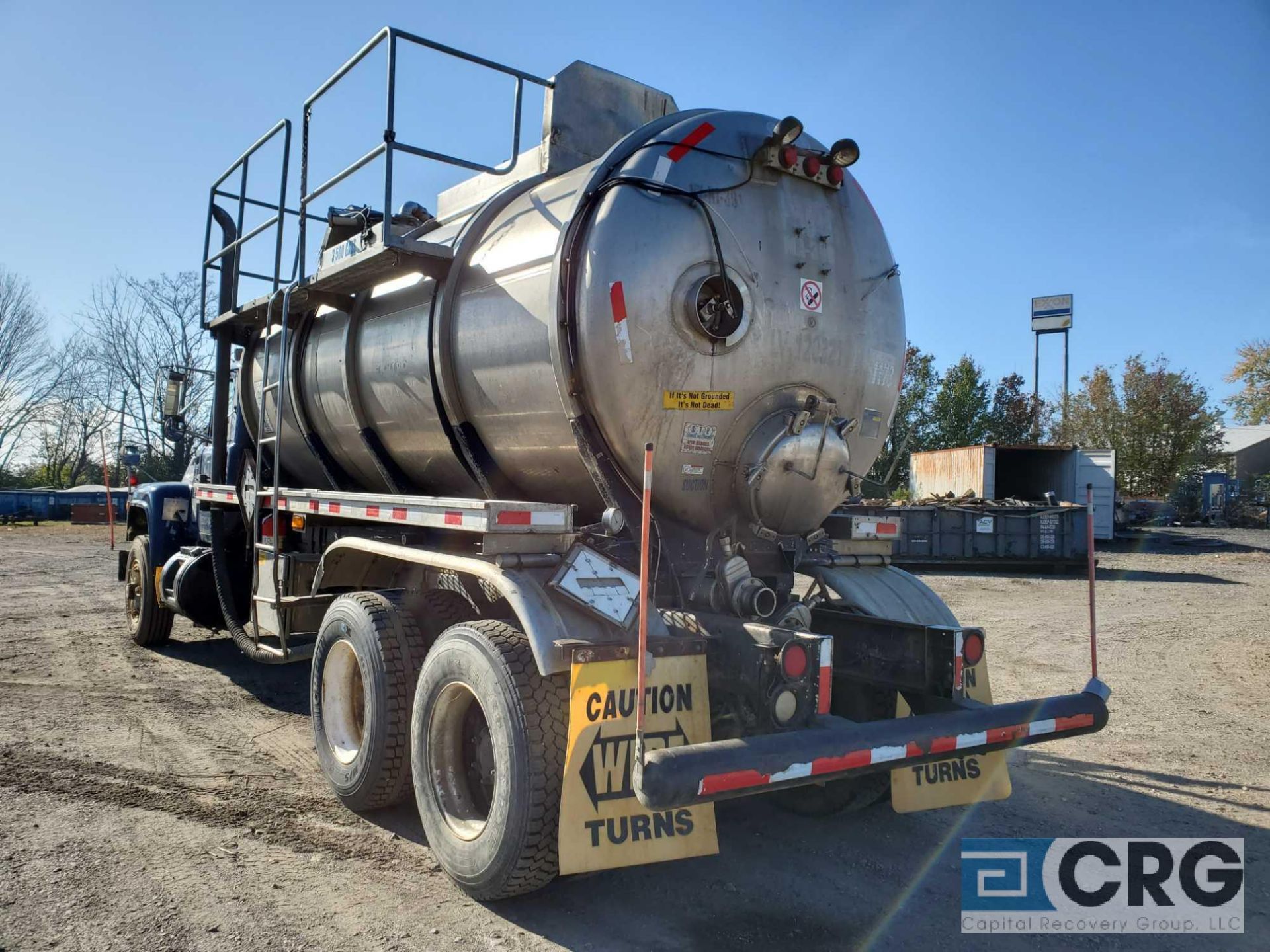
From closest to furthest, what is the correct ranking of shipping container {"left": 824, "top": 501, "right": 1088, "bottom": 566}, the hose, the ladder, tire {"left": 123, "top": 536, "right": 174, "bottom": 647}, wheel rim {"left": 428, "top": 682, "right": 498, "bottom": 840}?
wheel rim {"left": 428, "top": 682, "right": 498, "bottom": 840} < the ladder < the hose < tire {"left": 123, "top": 536, "right": 174, "bottom": 647} < shipping container {"left": 824, "top": 501, "right": 1088, "bottom": 566}

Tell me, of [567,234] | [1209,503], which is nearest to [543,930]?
[567,234]

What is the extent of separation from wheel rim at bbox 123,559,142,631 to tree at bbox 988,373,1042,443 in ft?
142

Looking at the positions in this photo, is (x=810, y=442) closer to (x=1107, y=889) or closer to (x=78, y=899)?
(x=1107, y=889)

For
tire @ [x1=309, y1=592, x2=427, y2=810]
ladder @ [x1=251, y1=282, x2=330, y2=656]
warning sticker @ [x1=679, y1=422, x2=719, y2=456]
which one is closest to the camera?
warning sticker @ [x1=679, y1=422, x2=719, y2=456]

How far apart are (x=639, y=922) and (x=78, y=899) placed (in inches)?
88.8

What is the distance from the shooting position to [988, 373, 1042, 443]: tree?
46281mm

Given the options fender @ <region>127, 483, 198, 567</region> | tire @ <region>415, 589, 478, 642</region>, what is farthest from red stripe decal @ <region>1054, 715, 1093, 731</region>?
fender @ <region>127, 483, 198, 567</region>

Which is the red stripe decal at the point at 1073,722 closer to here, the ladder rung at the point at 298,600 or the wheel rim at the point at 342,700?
the wheel rim at the point at 342,700

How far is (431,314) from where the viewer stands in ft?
15.7

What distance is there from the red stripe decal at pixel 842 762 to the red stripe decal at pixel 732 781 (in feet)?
0.72

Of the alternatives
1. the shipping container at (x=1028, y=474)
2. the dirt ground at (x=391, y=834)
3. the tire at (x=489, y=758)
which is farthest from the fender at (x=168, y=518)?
the shipping container at (x=1028, y=474)

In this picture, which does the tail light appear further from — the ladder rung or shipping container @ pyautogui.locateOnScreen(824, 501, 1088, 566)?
shipping container @ pyautogui.locateOnScreen(824, 501, 1088, 566)
